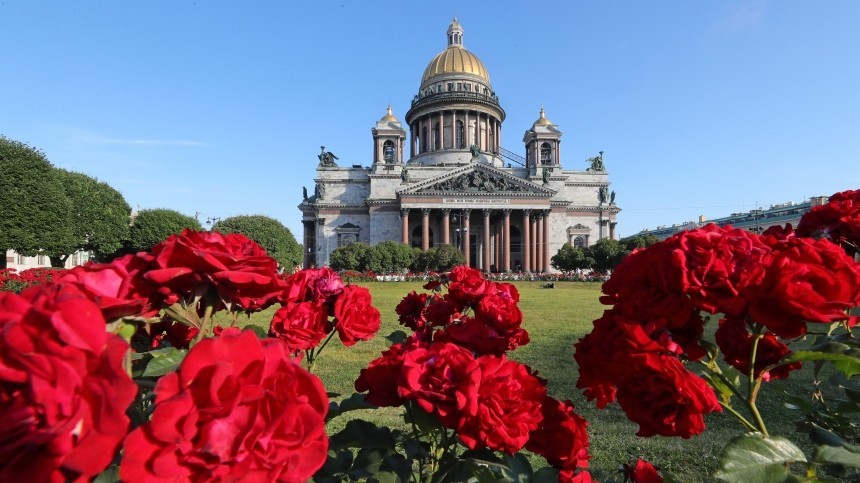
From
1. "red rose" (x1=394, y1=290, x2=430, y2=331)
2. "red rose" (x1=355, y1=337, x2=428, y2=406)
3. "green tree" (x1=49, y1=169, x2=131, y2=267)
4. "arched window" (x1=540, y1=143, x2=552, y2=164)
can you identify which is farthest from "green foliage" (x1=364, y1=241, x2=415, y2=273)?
"red rose" (x1=355, y1=337, x2=428, y2=406)

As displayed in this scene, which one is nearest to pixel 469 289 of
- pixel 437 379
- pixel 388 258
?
pixel 437 379

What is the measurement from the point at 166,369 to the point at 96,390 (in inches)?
18.6

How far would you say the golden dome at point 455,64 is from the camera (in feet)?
170

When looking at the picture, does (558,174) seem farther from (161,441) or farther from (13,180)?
(161,441)

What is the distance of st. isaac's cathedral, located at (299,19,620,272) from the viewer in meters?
43.0

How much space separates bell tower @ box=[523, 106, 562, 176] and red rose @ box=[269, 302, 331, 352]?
48359 mm

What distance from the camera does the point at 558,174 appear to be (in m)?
48.2

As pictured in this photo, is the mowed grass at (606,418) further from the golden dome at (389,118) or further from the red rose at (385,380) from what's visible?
the golden dome at (389,118)

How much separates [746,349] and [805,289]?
47 cm

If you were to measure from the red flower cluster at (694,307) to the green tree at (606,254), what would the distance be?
3616 centimetres

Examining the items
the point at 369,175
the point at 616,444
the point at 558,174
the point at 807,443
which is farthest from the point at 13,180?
the point at 558,174

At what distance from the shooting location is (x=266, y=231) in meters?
41.1

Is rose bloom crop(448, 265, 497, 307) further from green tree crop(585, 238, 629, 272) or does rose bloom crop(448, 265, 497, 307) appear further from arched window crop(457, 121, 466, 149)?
arched window crop(457, 121, 466, 149)

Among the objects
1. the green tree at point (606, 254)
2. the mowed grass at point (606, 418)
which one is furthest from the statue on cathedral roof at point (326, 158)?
the mowed grass at point (606, 418)
